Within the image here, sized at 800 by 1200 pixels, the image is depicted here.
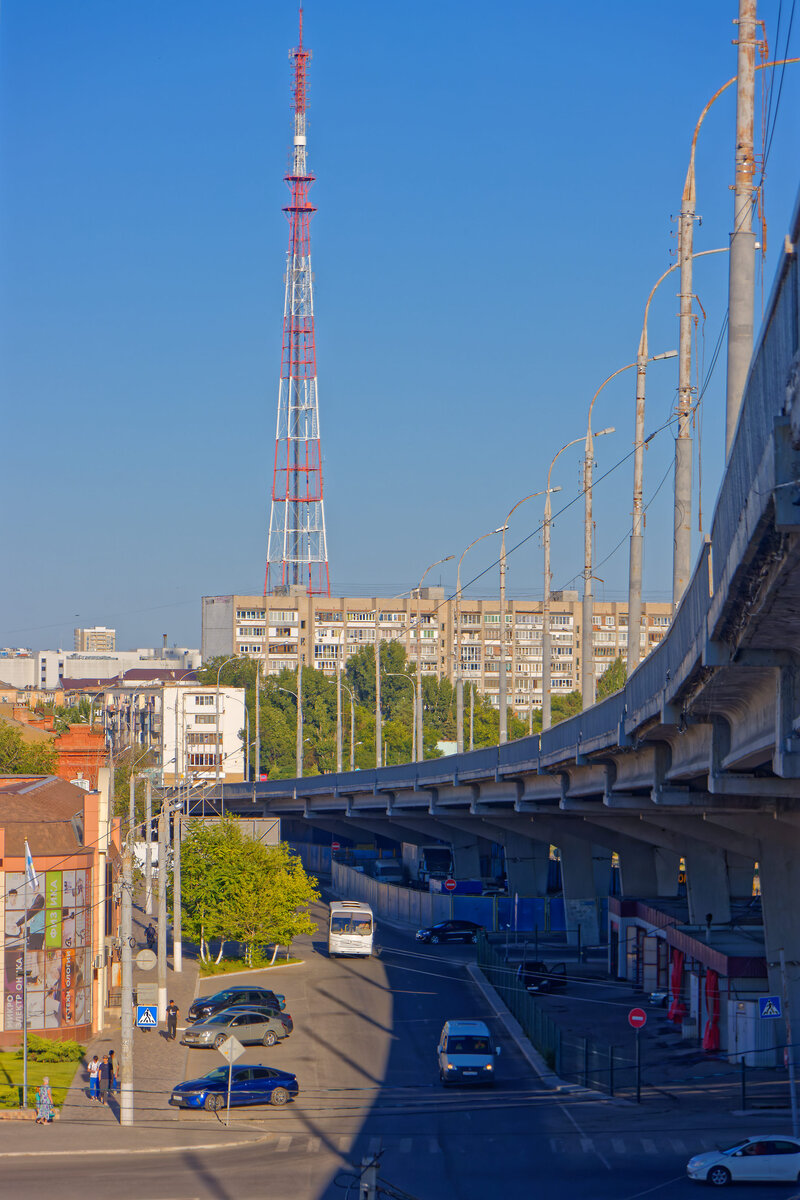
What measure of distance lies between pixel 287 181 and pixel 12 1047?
113550mm

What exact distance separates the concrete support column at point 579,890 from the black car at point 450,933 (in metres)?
4.35

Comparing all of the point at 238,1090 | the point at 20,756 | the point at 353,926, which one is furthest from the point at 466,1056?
the point at 20,756

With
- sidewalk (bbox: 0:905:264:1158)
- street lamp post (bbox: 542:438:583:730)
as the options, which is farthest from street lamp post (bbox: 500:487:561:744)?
sidewalk (bbox: 0:905:264:1158)

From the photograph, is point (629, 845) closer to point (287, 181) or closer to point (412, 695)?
point (287, 181)

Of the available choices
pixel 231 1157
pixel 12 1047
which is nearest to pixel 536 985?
pixel 12 1047

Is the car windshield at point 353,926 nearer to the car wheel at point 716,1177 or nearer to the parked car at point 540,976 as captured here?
the parked car at point 540,976

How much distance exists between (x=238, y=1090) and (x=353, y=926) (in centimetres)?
2850

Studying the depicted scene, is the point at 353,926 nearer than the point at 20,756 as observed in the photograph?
Yes

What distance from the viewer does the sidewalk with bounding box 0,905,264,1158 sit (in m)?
30.3

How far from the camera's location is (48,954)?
41375mm

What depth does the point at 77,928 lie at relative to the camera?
4275 centimetres

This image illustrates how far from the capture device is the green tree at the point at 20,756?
7500 centimetres

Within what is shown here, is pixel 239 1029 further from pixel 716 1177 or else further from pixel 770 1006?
pixel 716 1177

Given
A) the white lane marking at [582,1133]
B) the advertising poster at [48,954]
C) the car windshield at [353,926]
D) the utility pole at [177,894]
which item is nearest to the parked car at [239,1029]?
the advertising poster at [48,954]
